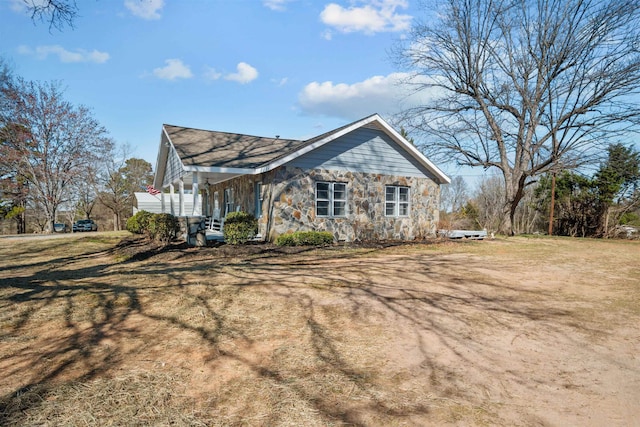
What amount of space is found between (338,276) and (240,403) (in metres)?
4.37

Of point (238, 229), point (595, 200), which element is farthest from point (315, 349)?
point (595, 200)

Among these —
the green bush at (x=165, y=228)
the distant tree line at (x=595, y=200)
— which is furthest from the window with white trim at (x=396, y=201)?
the green bush at (x=165, y=228)

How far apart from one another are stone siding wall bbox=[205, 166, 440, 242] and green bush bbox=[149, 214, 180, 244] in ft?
9.84

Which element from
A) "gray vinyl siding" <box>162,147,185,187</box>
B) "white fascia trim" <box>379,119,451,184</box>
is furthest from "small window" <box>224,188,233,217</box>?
"white fascia trim" <box>379,119,451,184</box>

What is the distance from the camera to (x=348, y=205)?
47.6ft

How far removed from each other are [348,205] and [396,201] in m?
2.46

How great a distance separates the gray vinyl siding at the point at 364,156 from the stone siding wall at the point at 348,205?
25 cm

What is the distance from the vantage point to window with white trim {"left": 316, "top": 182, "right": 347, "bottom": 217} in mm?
13938

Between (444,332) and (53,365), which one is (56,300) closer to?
(53,365)

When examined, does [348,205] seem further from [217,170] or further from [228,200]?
[228,200]

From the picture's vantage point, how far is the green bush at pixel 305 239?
1218 centimetres

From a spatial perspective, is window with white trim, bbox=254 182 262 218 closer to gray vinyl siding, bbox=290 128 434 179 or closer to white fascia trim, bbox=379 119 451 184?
gray vinyl siding, bbox=290 128 434 179

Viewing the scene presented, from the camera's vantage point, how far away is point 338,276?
7.12 metres

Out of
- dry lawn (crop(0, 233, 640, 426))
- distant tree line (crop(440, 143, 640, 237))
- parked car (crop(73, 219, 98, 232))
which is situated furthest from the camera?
parked car (crop(73, 219, 98, 232))
